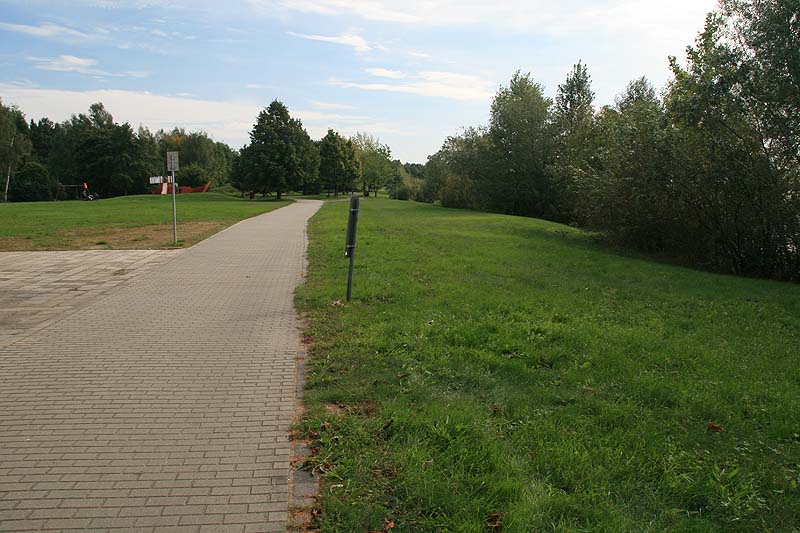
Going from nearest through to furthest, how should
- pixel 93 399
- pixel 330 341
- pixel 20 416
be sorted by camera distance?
pixel 20 416
pixel 93 399
pixel 330 341

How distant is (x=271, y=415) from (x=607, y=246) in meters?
18.0

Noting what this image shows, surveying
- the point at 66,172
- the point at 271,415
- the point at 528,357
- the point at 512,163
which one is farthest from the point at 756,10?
the point at 66,172

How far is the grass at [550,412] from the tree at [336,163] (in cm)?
7404

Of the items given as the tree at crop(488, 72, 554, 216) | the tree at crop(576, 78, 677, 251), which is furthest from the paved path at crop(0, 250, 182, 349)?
the tree at crop(488, 72, 554, 216)

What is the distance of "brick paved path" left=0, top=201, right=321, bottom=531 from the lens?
3.17 m

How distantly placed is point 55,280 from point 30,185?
237 feet

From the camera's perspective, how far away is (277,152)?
60906mm

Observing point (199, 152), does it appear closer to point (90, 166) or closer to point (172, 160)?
point (90, 166)

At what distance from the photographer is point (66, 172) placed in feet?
268

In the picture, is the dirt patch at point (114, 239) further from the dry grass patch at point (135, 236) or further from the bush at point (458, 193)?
the bush at point (458, 193)

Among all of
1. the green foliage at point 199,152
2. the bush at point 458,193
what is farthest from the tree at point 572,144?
the green foliage at point 199,152

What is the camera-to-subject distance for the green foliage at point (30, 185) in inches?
2761

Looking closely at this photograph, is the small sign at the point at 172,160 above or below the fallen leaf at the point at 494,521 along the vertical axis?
above

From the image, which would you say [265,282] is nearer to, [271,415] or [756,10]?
[271,415]
